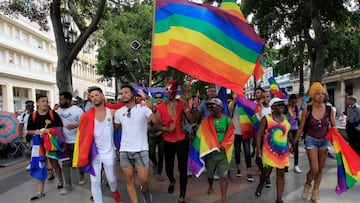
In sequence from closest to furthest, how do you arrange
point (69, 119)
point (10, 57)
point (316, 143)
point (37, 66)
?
point (316, 143), point (69, 119), point (10, 57), point (37, 66)

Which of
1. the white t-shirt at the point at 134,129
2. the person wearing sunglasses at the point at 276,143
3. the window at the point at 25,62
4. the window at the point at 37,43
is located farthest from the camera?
the window at the point at 37,43

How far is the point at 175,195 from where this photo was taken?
216 inches

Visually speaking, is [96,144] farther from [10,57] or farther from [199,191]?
[10,57]

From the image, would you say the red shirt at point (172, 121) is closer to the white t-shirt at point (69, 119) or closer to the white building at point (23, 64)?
the white t-shirt at point (69, 119)

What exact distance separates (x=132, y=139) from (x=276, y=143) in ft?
6.88

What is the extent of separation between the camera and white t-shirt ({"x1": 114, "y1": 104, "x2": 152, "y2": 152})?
175 inches

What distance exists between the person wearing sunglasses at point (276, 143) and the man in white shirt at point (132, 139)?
1.73 m

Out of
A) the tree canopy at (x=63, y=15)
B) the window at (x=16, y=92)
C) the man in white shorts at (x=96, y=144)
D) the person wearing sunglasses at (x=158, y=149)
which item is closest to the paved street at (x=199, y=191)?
the person wearing sunglasses at (x=158, y=149)

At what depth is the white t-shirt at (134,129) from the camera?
4438 millimetres

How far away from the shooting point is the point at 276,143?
4.73 meters

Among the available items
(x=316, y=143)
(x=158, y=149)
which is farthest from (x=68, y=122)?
(x=316, y=143)

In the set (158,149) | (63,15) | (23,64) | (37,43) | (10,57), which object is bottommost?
(158,149)

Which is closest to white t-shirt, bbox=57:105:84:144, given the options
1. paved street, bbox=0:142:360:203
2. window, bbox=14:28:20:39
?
paved street, bbox=0:142:360:203

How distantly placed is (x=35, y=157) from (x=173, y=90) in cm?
268
